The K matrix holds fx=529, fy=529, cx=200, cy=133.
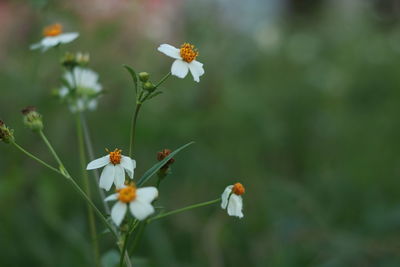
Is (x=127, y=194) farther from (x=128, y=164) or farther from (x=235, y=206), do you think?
(x=235, y=206)

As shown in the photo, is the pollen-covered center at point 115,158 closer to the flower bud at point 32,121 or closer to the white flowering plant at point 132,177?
the white flowering plant at point 132,177

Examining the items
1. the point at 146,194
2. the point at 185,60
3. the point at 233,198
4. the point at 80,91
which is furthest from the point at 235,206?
the point at 80,91

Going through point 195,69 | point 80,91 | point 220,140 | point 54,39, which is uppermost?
point 195,69

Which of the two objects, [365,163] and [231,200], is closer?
[231,200]

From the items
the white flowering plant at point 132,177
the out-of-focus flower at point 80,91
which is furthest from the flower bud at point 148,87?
the out-of-focus flower at point 80,91

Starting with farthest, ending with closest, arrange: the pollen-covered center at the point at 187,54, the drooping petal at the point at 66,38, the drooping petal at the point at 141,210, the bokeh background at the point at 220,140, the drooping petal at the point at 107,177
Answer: the bokeh background at the point at 220,140, the drooping petal at the point at 66,38, the pollen-covered center at the point at 187,54, the drooping petal at the point at 107,177, the drooping petal at the point at 141,210

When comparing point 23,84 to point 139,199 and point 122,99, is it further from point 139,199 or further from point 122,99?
point 139,199

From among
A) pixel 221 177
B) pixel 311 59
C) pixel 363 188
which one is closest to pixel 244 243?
pixel 221 177
